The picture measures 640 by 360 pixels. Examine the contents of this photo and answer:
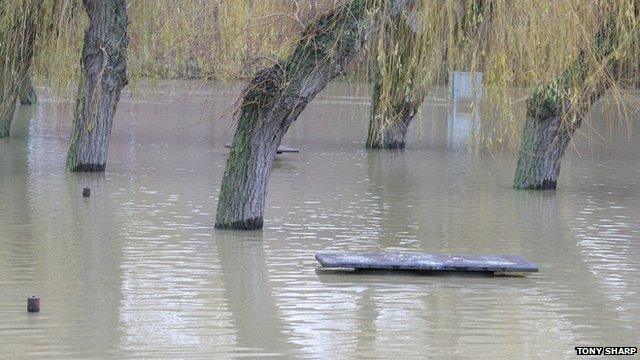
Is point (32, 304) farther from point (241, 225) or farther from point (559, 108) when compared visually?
point (559, 108)

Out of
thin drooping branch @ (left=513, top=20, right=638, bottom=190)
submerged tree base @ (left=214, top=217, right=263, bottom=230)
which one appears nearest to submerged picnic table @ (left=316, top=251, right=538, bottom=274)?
submerged tree base @ (left=214, top=217, right=263, bottom=230)

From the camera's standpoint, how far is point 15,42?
18.8 meters

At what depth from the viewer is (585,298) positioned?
10953 mm

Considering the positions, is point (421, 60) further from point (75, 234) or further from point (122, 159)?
point (122, 159)

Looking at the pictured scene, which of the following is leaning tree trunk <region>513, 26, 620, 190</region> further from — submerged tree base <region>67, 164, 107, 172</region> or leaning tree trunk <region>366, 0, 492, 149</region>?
submerged tree base <region>67, 164, 107, 172</region>

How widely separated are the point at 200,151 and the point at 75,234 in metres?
10.8

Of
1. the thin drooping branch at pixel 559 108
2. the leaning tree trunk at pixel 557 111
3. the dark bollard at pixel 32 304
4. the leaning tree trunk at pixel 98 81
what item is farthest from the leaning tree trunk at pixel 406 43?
the leaning tree trunk at pixel 98 81

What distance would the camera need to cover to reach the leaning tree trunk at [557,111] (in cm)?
1688

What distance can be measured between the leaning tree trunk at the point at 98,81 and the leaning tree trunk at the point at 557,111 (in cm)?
552

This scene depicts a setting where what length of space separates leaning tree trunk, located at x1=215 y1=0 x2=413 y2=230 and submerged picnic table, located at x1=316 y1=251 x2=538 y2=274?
2.11m

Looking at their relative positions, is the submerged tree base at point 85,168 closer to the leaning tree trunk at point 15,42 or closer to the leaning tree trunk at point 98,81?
the leaning tree trunk at point 98,81

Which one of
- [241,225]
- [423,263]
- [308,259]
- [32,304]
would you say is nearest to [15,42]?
[241,225]

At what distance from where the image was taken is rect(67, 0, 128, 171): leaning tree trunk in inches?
743

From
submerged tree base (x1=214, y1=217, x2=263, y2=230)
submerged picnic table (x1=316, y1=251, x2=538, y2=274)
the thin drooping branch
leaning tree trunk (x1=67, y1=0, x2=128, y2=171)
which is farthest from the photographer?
leaning tree trunk (x1=67, y1=0, x2=128, y2=171)
